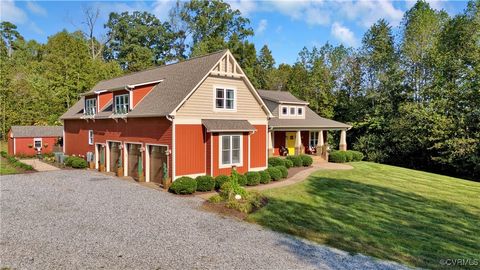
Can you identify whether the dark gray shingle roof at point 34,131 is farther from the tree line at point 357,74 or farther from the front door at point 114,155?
the front door at point 114,155

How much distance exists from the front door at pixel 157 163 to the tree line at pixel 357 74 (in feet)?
84.2

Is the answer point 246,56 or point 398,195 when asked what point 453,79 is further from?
point 246,56

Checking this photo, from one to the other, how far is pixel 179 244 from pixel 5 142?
43.3 m

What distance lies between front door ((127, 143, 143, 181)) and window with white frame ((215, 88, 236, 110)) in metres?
5.56

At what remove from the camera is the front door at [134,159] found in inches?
794

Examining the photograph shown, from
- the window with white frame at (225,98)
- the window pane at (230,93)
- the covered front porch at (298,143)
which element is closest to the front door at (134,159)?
the window with white frame at (225,98)

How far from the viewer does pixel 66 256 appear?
8.41 m

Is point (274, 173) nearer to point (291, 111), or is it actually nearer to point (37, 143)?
point (291, 111)

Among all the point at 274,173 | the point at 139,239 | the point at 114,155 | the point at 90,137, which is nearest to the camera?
the point at 139,239

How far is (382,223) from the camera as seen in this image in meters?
12.7

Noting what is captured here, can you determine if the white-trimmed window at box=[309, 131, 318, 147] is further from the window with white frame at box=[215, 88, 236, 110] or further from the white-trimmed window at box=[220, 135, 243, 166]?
the window with white frame at box=[215, 88, 236, 110]

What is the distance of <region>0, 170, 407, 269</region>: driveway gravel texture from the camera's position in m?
8.22

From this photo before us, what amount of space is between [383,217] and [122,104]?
1699cm

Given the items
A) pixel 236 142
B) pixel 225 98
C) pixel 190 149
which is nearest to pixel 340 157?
pixel 236 142
